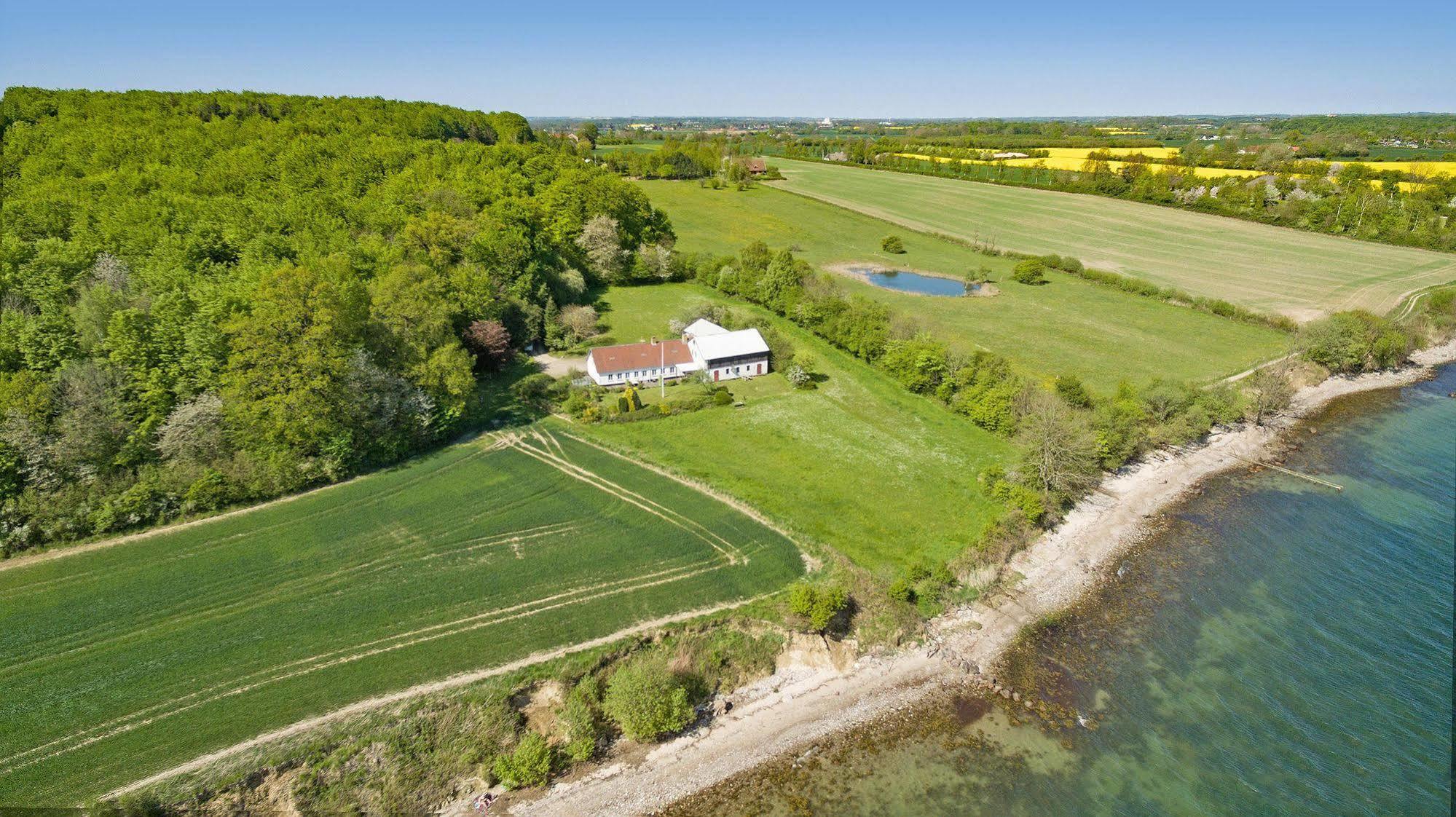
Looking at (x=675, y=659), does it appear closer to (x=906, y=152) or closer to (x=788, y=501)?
(x=788, y=501)

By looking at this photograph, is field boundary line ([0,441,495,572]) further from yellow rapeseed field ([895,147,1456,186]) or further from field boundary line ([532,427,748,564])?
yellow rapeseed field ([895,147,1456,186])

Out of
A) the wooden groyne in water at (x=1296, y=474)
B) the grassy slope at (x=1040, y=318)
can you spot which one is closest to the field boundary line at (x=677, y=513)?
the grassy slope at (x=1040, y=318)

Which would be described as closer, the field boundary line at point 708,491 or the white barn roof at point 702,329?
the field boundary line at point 708,491

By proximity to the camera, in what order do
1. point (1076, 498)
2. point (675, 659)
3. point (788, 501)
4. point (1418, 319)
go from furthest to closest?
point (1418, 319), point (1076, 498), point (788, 501), point (675, 659)

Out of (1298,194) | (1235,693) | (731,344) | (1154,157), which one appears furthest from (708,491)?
(1154,157)

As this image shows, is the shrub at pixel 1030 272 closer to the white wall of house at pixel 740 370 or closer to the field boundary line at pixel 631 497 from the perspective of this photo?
the white wall of house at pixel 740 370

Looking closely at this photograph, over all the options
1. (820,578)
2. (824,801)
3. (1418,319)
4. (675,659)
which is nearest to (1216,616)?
(820,578)

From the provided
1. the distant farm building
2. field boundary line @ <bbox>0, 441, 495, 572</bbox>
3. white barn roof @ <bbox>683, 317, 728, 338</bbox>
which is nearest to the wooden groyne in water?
the distant farm building
